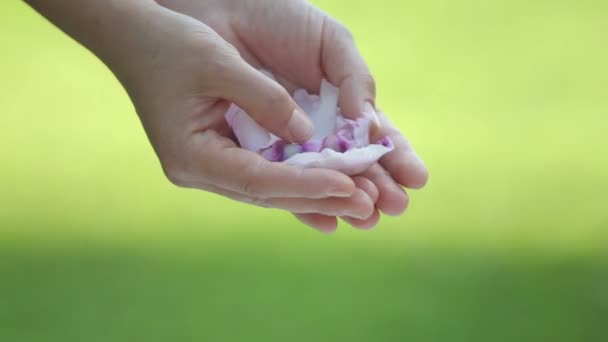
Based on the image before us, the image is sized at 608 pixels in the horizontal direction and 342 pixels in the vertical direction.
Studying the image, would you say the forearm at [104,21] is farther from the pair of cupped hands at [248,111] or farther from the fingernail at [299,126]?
the fingernail at [299,126]

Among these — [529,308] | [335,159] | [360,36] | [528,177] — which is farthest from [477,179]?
[335,159]

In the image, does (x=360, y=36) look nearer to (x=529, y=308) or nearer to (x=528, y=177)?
(x=528, y=177)

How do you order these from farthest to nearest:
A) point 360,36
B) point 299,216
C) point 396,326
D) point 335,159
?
point 360,36
point 396,326
point 299,216
point 335,159

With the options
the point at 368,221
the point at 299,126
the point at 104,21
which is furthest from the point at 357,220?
the point at 104,21

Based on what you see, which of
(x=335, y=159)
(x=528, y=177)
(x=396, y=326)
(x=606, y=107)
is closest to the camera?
→ (x=335, y=159)

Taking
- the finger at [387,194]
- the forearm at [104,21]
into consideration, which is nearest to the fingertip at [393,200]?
the finger at [387,194]

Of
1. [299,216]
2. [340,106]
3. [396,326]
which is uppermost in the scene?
[340,106]

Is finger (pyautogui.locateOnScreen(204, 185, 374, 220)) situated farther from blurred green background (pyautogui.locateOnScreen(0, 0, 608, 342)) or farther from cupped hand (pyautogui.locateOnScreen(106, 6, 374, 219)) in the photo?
blurred green background (pyautogui.locateOnScreen(0, 0, 608, 342))
